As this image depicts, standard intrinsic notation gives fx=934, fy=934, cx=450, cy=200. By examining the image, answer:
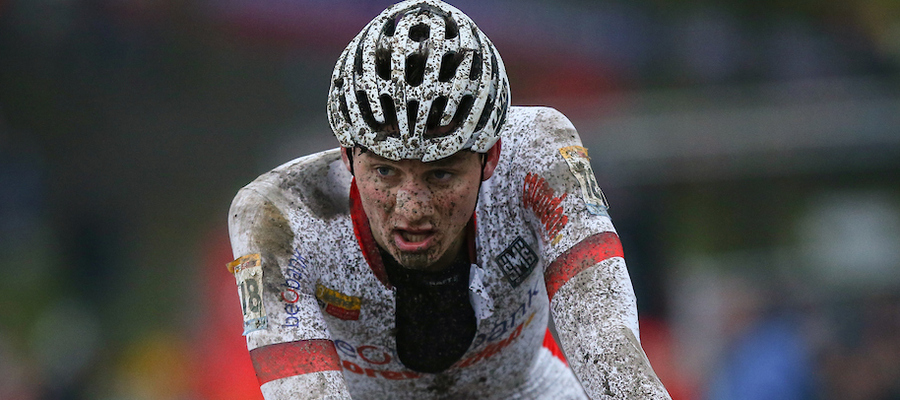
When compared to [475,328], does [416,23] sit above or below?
above

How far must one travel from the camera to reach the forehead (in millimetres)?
2762

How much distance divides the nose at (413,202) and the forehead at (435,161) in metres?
0.06

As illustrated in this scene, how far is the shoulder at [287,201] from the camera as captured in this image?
2.96 m

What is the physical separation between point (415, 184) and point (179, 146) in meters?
8.12

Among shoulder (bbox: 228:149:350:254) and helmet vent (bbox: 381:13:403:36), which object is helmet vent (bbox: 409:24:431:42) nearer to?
helmet vent (bbox: 381:13:403:36)

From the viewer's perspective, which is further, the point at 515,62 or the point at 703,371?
the point at 515,62

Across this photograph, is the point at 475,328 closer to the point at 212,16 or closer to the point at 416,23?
the point at 416,23

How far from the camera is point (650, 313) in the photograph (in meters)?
9.05

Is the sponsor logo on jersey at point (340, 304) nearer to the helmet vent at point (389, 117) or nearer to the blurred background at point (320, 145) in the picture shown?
the helmet vent at point (389, 117)

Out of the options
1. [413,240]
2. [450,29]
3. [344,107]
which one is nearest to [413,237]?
[413,240]

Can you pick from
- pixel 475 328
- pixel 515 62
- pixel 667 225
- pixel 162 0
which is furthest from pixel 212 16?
pixel 475 328

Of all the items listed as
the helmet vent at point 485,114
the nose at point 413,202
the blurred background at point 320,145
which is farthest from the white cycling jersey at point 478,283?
the blurred background at point 320,145

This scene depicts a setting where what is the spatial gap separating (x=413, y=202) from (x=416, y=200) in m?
0.01

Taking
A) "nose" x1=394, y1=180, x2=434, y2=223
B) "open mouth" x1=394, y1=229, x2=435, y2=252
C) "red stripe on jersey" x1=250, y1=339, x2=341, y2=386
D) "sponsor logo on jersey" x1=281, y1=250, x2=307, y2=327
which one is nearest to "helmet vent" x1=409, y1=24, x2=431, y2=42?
"nose" x1=394, y1=180, x2=434, y2=223
